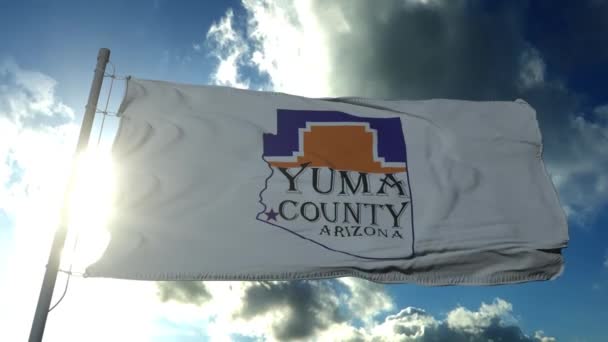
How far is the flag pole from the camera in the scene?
6.78 m

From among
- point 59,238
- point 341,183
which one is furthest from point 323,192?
point 59,238

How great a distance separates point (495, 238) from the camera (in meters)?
9.23

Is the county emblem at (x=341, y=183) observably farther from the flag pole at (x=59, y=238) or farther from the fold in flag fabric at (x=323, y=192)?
the flag pole at (x=59, y=238)

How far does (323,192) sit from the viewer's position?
9.03 m

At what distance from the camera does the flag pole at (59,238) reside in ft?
22.2

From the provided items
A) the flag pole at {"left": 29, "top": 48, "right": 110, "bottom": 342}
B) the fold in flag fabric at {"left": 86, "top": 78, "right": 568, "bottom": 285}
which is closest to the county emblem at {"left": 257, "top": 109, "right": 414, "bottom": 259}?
the fold in flag fabric at {"left": 86, "top": 78, "right": 568, "bottom": 285}

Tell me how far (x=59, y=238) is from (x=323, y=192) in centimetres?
393

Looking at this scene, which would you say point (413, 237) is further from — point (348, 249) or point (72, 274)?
point (72, 274)

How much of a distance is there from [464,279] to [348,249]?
2.05 meters

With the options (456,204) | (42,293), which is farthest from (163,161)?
(456,204)

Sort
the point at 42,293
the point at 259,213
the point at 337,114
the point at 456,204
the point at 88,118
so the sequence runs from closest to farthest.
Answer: the point at 42,293, the point at 88,118, the point at 259,213, the point at 456,204, the point at 337,114

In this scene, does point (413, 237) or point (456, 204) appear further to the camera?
point (456, 204)

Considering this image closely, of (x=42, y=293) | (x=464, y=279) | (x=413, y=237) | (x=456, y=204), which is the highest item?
(x=456, y=204)

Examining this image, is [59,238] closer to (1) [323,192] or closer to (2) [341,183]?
(1) [323,192]
